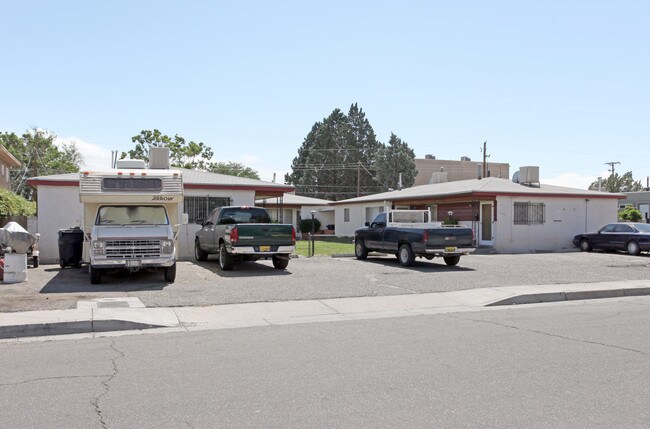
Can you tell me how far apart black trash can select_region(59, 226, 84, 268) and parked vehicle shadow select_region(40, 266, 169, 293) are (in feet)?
0.78

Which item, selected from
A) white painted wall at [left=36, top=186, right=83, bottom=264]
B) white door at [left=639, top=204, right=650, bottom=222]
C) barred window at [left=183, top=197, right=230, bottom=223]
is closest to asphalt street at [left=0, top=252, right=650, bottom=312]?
white painted wall at [left=36, top=186, right=83, bottom=264]

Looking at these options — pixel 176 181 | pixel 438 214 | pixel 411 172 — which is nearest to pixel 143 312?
pixel 176 181

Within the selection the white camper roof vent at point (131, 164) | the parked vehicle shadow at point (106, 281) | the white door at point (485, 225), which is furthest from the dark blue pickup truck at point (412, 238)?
the white door at point (485, 225)

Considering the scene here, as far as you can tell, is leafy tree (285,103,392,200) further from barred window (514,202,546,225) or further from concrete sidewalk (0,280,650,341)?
concrete sidewalk (0,280,650,341)

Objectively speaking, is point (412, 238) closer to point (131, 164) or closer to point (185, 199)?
point (131, 164)

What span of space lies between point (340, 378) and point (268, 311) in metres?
5.02

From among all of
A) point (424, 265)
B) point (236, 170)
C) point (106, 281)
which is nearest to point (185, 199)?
point (106, 281)

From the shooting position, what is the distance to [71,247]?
1722 centimetres

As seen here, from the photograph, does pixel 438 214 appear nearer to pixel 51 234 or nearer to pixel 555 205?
pixel 555 205

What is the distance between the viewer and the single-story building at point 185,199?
20.4 meters

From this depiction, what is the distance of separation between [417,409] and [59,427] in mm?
3028

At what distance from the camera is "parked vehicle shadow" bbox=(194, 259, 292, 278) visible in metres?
16.5

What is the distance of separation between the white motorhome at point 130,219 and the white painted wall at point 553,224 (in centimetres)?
1734

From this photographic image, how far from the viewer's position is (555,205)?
2938 centimetres
